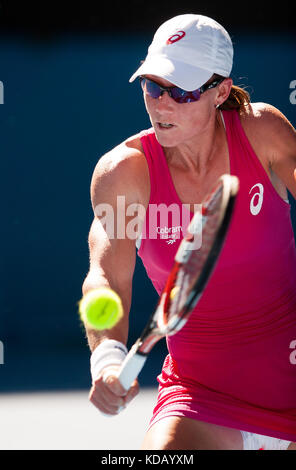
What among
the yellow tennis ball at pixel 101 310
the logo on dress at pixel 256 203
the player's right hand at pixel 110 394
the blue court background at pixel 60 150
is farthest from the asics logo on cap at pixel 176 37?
the blue court background at pixel 60 150

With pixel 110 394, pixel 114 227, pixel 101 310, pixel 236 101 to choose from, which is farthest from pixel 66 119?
pixel 110 394

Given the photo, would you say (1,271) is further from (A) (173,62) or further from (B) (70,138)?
(A) (173,62)

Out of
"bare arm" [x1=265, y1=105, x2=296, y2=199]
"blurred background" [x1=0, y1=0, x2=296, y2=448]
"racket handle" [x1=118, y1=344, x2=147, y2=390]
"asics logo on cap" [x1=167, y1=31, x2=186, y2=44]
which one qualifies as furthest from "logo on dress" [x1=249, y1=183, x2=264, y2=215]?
"blurred background" [x1=0, y1=0, x2=296, y2=448]

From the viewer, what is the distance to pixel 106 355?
87.4 inches

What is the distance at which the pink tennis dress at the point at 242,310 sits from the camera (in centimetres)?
254

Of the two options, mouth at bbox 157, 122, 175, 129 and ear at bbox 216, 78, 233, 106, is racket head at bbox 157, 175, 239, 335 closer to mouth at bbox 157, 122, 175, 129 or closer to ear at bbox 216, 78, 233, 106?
mouth at bbox 157, 122, 175, 129

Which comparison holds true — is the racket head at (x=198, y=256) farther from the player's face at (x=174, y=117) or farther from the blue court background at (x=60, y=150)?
the blue court background at (x=60, y=150)

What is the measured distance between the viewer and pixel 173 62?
253cm

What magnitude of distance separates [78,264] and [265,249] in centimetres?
383

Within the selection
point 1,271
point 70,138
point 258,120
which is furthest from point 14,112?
point 258,120

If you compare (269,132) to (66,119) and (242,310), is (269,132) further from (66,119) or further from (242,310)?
(66,119)

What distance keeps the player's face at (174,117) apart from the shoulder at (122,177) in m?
0.12

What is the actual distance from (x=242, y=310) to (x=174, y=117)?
25.0 inches

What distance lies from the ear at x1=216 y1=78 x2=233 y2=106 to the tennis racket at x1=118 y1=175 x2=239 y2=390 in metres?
0.66
